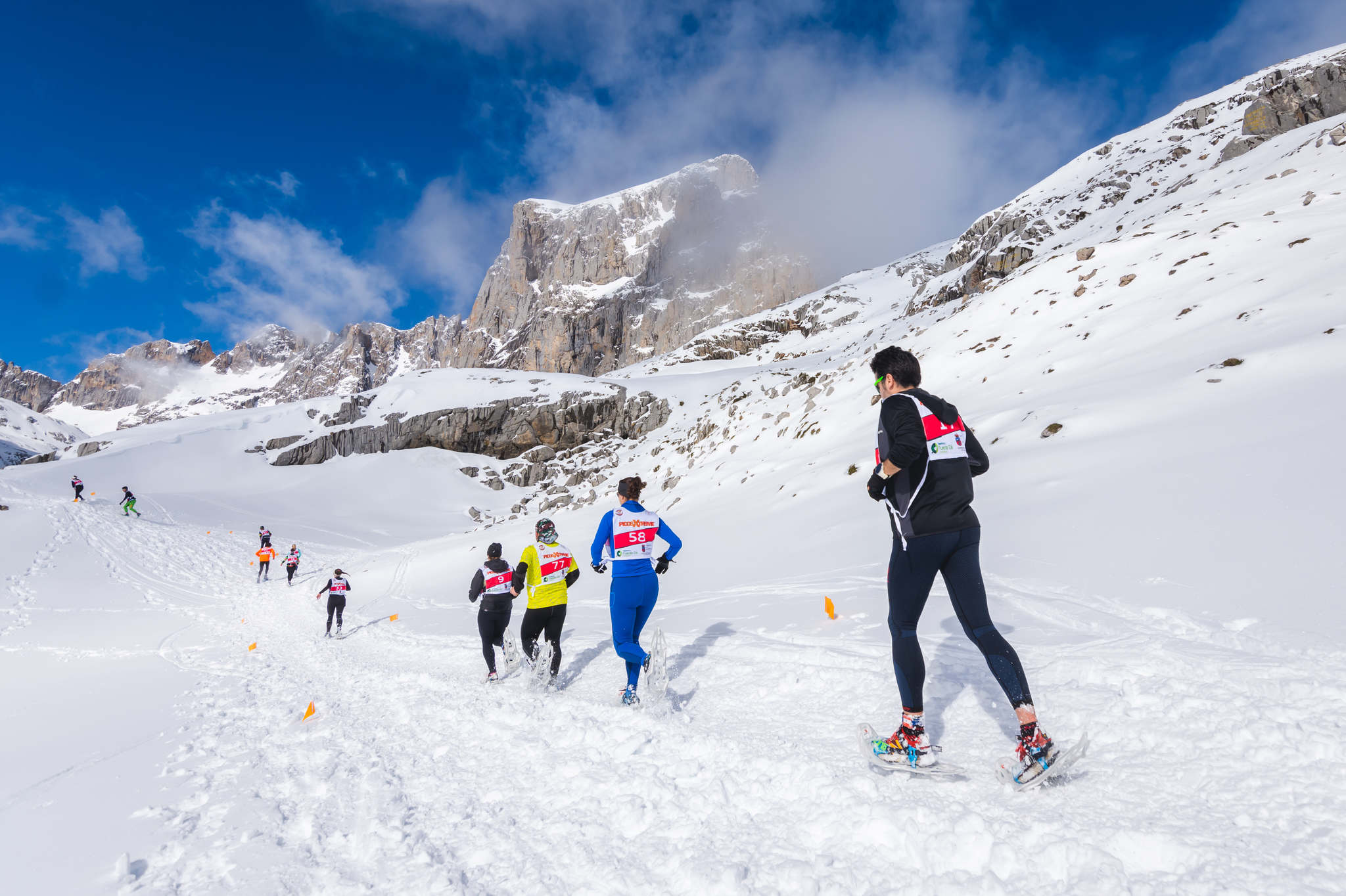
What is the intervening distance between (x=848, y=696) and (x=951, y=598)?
189 centimetres

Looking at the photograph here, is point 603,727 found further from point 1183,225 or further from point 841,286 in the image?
point 841,286

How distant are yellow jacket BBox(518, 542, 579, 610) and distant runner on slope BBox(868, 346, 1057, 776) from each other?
396cm

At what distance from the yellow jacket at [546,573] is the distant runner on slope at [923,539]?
13.0 feet

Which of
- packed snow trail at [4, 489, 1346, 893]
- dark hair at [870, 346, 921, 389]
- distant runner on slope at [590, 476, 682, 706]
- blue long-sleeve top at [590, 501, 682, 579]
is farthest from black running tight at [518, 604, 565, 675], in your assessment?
dark hair at [870, 346, 921, 389]

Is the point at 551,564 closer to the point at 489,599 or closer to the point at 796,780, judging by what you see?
the point at 489,599

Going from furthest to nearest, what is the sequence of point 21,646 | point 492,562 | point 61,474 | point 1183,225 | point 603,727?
point 61,474 < point 1183,225 < point 21,646 < point 492,562 < point 603,727

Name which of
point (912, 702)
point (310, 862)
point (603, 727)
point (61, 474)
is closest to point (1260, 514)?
point (912, 702)

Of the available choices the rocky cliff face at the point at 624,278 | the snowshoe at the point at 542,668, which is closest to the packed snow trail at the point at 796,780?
the snowshoe at the point at 542,668

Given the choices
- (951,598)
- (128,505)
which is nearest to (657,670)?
(951,598)

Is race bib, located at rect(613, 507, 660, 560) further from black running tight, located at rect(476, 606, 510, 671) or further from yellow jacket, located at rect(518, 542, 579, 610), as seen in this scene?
black running tight, located at rect(476, 606, 510, 671)

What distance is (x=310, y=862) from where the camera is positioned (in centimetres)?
297

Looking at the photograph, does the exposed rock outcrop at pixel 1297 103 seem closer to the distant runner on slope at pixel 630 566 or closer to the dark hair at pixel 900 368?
the dark hair at pixel 900 368

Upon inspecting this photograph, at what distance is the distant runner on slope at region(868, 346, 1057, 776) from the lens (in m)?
3.03

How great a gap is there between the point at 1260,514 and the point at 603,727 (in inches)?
241
